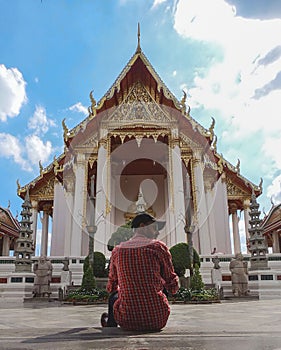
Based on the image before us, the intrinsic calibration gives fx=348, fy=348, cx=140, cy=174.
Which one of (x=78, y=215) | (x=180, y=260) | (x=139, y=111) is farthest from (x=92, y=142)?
(x=180, y=260)

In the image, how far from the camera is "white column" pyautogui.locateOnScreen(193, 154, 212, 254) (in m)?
14.0

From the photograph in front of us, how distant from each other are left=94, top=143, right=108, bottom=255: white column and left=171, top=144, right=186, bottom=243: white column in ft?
8.65

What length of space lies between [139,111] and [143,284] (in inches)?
496

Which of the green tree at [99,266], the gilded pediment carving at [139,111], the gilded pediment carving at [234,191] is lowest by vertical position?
the green tree at [99,266]

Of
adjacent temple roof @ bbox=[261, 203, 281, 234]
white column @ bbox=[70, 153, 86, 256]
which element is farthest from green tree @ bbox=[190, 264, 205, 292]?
adjacent temple roof @ bbox=[261, 203, 281, 234]

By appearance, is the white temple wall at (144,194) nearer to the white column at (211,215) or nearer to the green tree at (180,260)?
the white column at (211,215)

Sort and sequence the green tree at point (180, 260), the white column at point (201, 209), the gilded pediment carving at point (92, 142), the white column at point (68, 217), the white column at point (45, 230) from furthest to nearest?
the white column at point (45, 230), the white column at point (68, 217), the gilded pediment carving at point (92, 142), the white column at point (201, 209), the green tree at point (180, 260)

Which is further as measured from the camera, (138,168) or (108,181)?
(138,168)

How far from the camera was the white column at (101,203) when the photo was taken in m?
12.4

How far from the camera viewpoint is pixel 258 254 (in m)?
10.4

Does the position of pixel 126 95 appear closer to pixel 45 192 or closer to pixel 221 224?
pixel 221 224

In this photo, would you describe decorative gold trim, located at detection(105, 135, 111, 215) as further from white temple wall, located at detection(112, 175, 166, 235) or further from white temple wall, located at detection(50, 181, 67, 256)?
white temple wall, located at detection(50, 181, 67, 256)

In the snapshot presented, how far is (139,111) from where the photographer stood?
14594 mm

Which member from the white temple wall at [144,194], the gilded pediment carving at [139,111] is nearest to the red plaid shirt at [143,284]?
the gilded pediment carving at [139,111]
